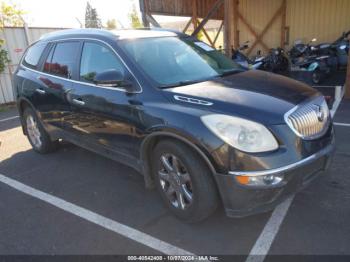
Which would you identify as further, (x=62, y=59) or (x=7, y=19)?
(x=7, y=19)

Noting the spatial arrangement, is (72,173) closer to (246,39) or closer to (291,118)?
(291,118)

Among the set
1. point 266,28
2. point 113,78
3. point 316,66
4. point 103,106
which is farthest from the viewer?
point 266,28

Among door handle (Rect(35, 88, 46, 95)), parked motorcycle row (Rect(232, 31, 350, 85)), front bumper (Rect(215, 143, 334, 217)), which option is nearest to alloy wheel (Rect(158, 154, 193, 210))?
front bumper (Rect(215, 143, 334, 217))

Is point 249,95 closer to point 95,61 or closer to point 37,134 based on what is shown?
point 95,61

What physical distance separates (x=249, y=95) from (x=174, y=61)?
1.07 metres

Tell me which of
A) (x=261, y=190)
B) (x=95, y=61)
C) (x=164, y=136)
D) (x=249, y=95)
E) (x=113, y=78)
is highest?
(x=95, y=61)

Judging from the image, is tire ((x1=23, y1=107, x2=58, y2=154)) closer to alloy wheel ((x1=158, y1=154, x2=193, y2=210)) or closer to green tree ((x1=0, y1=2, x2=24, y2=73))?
alloy wheel ((x1=158, y1=154, x2=193, y2=210))

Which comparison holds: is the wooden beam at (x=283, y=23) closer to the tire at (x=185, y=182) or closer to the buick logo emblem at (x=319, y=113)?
the buick logo emblem at (x=319, y=113)

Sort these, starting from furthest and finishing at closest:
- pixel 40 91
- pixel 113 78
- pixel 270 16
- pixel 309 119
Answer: pixel 270 16, pixel 40 91, pixel 113 78, pixel 309 119

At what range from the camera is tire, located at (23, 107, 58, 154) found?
5.10 metres

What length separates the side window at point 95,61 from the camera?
11.4 ft

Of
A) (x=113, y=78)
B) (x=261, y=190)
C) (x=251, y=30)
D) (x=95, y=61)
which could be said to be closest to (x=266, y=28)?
(x=251, y=30)

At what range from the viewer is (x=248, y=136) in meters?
2.53

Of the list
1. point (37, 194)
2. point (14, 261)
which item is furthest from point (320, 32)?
point (14, 261)
